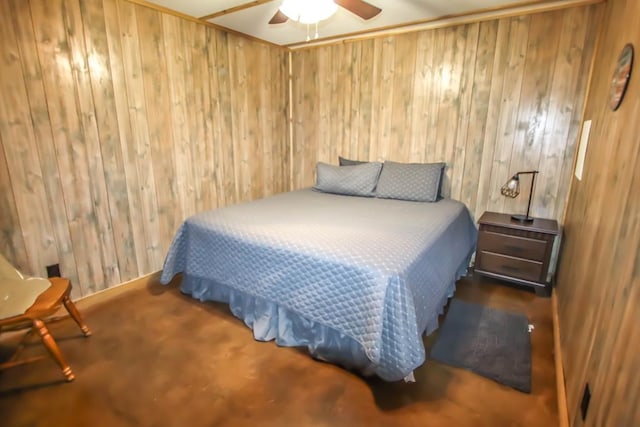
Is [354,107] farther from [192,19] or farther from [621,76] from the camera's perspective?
[621,76]

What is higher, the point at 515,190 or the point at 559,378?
the point at 515,190

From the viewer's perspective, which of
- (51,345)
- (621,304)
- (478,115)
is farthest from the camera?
(478,115)

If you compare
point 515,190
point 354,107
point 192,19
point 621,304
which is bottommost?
point 621,304

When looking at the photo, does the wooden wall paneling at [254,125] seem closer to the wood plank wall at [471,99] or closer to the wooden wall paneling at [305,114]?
the wooden wall paneling at [305,114]

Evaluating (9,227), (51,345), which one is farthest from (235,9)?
(51,345)

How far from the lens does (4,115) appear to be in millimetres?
1908

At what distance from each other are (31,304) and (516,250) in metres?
3.19

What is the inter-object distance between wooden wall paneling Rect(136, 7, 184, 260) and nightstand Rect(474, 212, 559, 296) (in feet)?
8.86

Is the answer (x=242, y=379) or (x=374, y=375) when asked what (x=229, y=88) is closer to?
(x=242, y=379)

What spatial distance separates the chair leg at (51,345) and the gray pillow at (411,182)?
2539mm

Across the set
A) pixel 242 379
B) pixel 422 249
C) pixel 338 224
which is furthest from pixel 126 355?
pixel 422 249

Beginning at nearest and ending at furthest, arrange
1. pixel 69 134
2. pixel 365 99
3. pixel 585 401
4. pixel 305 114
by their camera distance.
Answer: pixel 585 401
pixel 69 134
pixel 365 99
pixel 305 114

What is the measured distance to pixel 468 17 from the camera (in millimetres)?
2689

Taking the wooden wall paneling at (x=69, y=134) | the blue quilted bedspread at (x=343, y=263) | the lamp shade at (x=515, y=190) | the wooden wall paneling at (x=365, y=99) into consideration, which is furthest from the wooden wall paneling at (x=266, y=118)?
the lamp shade at (x=515, y=190)
